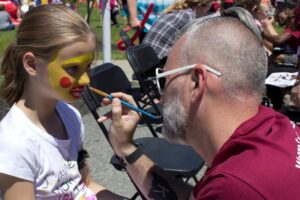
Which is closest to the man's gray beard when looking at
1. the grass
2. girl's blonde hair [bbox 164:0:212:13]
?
girl's blonde hair [bbox 164:0:212:13]

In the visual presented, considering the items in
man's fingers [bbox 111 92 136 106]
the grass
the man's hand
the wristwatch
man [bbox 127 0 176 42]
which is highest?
man's fingers [bbox 111 92 136 106]

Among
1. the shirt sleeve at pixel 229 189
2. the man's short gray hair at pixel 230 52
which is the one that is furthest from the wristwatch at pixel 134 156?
the shirt sleeve at pixel 229 189

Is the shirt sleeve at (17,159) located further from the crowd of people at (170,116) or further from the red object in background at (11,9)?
the red object in background at (11,9)

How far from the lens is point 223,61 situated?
1.40 meters

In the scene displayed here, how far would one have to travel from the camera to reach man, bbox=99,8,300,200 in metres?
1.19

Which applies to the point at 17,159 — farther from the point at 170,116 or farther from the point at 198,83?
the point at 198,83

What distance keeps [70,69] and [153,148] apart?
1258 mm

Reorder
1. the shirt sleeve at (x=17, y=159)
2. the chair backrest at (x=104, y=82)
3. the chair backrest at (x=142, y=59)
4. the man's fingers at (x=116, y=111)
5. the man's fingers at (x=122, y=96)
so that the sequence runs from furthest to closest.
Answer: the chair backrest at (x=142, y=59), the chair backrest at (x=104, y=82), the man's fingers at (x=122, y=96), the man's fingers at (x=116, y=111), the shirt sleeve at (x=17, y=159)

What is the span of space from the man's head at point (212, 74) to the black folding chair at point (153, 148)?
104 centimetres

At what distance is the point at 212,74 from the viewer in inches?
54.6

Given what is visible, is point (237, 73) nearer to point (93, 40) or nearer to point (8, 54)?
point (93, 40)

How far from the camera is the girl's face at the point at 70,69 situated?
71.2 inches

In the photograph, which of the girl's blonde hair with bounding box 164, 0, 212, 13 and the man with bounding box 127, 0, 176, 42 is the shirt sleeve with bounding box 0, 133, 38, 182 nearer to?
the girl's blonde hair with bounding box 164, 0, 212, 13

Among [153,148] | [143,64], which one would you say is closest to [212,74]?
[153,148]
